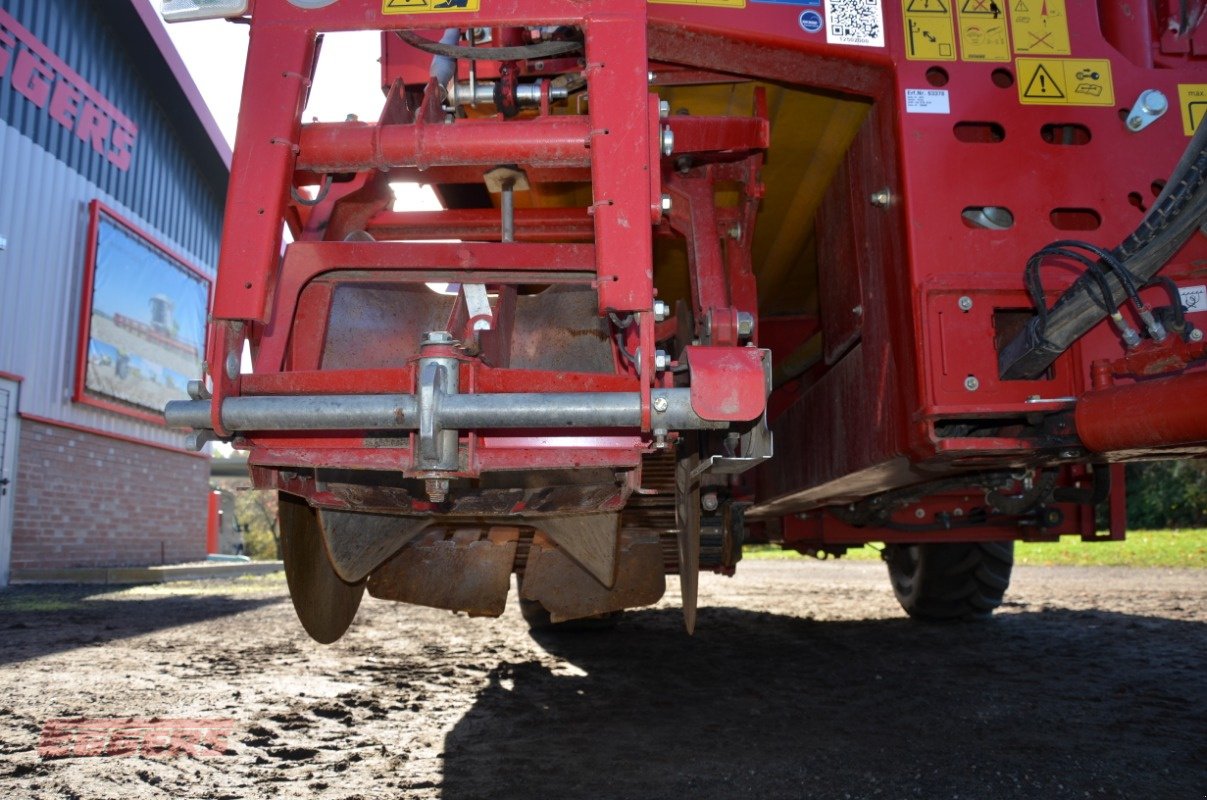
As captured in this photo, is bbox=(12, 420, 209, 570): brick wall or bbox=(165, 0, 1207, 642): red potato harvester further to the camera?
bbox=(12, 420, 209, 570): brick wall

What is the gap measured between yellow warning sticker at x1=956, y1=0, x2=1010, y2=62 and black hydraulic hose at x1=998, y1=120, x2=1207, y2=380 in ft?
1.84

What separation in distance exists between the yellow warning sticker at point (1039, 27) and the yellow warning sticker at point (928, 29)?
0.58 ft

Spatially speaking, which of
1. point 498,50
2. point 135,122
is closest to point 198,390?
point 498,50

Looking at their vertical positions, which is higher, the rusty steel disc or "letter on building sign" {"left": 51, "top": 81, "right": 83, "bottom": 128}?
"letter on building sign" {"left": 51, "top": 81, "right": 83, "bottom": 128}

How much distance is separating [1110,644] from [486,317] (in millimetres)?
3968

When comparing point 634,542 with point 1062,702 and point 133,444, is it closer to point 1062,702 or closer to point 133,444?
point 1062,702

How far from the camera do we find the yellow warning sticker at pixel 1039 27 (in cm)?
246

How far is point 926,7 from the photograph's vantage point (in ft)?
8.14

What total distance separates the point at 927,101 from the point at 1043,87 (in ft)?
1.03

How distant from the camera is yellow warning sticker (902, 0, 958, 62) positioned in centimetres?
246

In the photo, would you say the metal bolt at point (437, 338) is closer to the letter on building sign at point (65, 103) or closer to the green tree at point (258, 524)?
the letter on building sign at point (65, 103)

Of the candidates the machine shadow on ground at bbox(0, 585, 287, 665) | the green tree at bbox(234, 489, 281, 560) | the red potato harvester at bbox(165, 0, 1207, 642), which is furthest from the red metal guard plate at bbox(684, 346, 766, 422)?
the green tree at bbox(234, 489, 281, 560)

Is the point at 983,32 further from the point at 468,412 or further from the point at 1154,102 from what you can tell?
the point at 468,412

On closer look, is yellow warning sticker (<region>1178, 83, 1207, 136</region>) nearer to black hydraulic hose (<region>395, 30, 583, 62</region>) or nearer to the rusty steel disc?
black hydraulic hose (<region>395, 30, 583, 62</region>)
